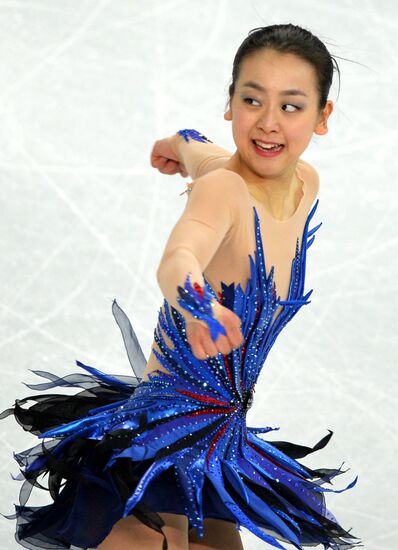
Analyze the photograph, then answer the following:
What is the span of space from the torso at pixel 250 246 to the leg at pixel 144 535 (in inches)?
13.4

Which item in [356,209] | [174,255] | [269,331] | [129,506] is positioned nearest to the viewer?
[174,255]

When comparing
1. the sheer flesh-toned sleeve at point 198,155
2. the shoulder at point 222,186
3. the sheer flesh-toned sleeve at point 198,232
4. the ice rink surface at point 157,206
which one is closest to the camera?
the sheer flesh-toned sleeve at point 198,232

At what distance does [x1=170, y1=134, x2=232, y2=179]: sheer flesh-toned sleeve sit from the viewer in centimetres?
288

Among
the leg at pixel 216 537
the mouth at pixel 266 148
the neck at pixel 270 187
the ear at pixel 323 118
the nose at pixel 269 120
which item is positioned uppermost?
the ear at pixel 323 118

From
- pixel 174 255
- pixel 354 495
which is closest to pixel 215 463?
pixel 174 255

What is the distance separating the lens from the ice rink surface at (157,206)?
456 centimetres

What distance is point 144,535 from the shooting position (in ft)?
8.07

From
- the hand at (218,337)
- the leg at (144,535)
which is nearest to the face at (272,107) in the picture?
the hand at (218,337)

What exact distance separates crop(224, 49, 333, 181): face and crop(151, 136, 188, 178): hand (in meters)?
0.56

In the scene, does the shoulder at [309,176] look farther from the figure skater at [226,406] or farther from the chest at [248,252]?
the chest at [248,252]

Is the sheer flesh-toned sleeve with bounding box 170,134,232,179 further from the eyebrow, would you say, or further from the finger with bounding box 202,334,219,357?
the finger with bounding box 202,334,219,357

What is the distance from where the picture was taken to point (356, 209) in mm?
5562

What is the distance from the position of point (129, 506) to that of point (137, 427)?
192mm

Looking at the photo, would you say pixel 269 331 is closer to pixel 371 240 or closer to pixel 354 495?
pixel 354 495
